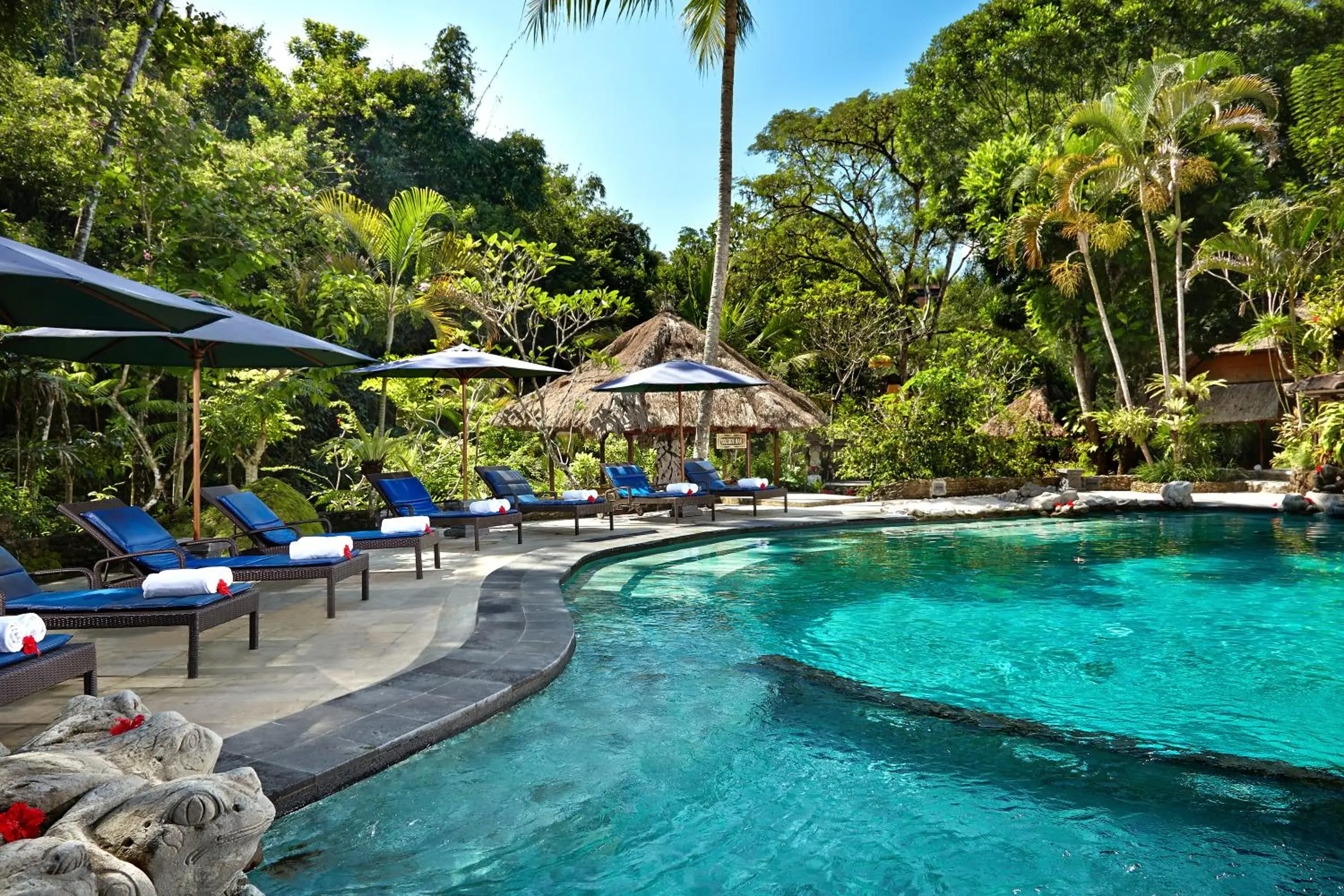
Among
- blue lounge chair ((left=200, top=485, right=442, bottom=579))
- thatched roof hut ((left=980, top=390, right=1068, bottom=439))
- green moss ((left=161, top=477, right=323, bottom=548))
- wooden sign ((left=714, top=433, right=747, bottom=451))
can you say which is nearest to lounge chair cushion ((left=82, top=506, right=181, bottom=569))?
blue lounge chair ((left=200, top=485, right=442, bottom=579))

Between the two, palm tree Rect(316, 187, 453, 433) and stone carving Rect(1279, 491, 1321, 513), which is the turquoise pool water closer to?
palm tree Rect(316, 187, 453, 433)

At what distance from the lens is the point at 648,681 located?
192 inches

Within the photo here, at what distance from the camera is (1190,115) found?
698 inches

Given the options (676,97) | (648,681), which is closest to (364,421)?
(676,97)

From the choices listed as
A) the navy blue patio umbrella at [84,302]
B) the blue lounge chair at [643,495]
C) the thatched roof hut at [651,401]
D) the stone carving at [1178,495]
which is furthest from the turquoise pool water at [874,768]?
the stone carving at [1178,495]

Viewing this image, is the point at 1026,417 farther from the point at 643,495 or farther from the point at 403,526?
the point at 403,526

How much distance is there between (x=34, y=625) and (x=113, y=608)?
95 cm

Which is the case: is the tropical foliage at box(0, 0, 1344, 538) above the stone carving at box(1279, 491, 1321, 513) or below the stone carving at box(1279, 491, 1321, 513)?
above

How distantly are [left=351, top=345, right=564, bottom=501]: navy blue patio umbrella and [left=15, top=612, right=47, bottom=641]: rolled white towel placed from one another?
6680 mm

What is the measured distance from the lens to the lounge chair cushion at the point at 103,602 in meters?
4.07

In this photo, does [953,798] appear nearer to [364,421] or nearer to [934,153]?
[364,421]

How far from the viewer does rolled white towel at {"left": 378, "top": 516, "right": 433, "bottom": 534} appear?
23.6 ft

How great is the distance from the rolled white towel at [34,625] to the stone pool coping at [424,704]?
33.3 inches

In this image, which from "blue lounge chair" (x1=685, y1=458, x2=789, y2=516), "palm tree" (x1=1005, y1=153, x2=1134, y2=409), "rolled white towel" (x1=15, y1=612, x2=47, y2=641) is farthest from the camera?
"palm tree" (x1=1005, y1=153, x2=1134, y2=409)
